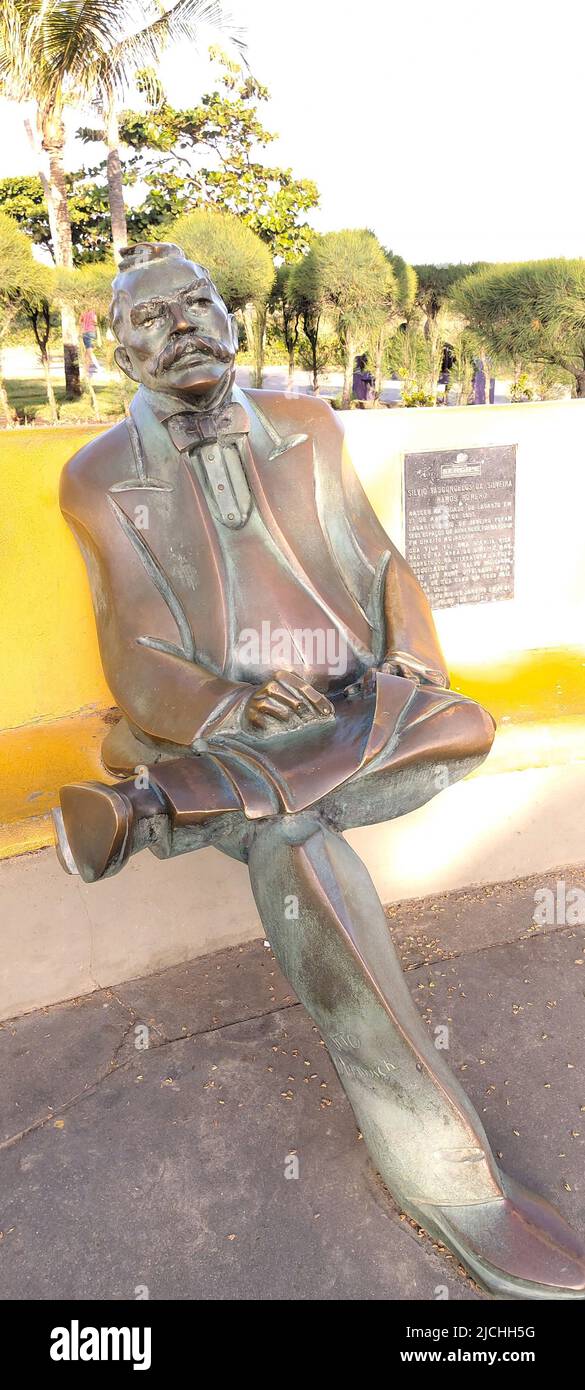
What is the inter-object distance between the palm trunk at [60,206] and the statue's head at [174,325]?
14.9 metres

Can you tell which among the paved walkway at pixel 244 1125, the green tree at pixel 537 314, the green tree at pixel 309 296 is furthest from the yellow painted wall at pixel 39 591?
the green tree at pixel 309 296

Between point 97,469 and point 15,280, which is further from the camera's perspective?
point 15,280

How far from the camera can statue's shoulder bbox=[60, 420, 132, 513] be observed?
7.35 feet

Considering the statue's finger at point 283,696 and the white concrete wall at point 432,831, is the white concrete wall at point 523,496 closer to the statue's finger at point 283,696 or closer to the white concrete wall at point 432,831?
the white concrete wall at point 432,831

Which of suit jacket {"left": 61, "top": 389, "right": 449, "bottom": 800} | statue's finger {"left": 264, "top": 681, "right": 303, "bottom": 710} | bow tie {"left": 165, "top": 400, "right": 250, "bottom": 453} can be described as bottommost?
statue's finger {"left": 264, "top": 681, "right": 303, "bottom": 710}

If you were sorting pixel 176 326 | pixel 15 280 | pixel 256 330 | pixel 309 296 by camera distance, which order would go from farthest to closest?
1. pixel 256 330
2. pixel 309 296
3. pixel 15 280
4. pixel 176 326

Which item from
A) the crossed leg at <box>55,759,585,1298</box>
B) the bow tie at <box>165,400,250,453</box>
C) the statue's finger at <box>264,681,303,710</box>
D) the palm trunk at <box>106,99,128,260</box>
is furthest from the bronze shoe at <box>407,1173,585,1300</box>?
the palm trunk at <box>106,99,128,260</box>

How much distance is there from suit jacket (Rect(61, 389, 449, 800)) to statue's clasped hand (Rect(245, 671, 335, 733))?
0.07 m

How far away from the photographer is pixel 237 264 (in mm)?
14117

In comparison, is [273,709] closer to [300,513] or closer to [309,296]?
[300,513]

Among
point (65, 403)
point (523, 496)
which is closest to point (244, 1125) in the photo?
point (523, 496)

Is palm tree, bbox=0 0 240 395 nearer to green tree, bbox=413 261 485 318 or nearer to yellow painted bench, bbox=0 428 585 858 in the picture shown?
green tree, bbox=413 261 485 318

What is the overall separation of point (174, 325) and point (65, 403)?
16129mm

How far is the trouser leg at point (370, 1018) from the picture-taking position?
1857mm
